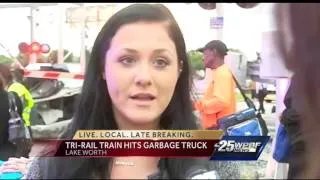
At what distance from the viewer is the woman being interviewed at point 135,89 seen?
251cm

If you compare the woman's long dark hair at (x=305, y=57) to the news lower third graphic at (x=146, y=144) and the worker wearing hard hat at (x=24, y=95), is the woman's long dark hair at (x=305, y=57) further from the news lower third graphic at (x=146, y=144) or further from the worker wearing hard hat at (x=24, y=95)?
the worker wearing hard hat at (x=24, y=95)

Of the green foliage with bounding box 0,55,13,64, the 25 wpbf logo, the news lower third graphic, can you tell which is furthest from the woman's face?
the green foliage with bounding box 0,55,13,64

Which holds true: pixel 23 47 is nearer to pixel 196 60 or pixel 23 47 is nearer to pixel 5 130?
pixel 5 130

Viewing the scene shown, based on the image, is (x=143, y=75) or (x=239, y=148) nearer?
(x=143, y=75)

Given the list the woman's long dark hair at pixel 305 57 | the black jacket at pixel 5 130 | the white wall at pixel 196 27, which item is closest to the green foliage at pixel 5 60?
the white wall at pixel 196 27

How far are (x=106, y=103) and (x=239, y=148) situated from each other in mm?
718

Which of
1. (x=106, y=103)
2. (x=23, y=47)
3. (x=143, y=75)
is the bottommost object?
(x=106, y=103)

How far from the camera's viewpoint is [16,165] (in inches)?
103

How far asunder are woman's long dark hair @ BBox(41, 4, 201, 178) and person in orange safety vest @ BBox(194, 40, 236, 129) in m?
0.07

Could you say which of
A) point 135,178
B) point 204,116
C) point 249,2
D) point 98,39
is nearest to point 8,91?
point 98,39

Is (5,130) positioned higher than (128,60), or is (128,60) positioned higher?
(128,60)

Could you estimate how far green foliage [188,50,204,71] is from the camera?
2543 mm

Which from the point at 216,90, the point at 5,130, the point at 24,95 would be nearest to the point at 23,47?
the point at 24,95

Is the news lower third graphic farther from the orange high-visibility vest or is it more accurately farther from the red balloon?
the red balloon
